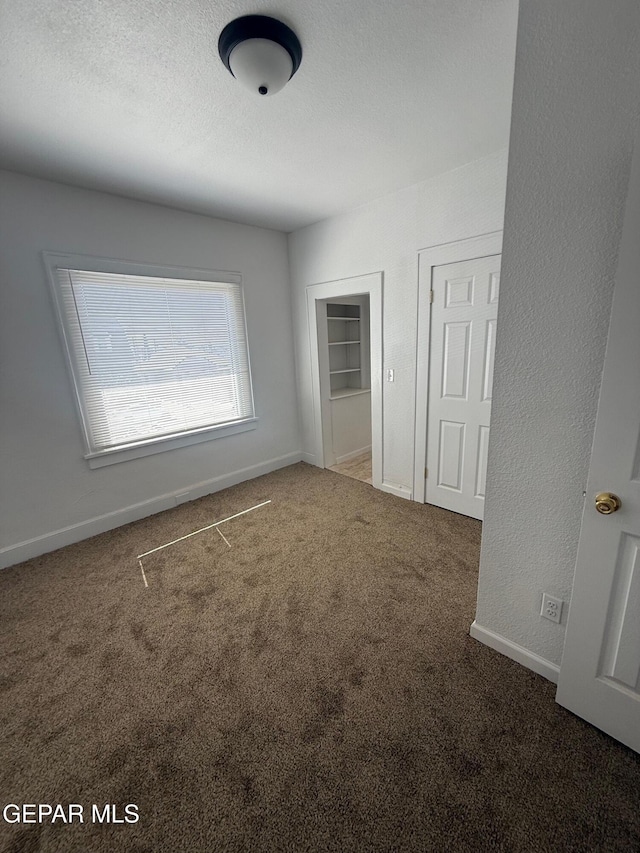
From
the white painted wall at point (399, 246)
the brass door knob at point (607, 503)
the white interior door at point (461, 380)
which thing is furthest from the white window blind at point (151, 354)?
the brass door knob at point (607, 503)

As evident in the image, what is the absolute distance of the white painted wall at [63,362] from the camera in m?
2.27

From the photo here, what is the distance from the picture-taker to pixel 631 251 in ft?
3.20

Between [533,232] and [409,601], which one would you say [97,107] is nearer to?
[533,232]

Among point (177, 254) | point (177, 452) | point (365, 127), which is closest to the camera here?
point (365, 127)

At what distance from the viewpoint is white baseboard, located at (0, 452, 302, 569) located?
248 centimetres

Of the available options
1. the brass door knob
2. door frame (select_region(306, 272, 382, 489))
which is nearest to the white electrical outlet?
the brass door knob

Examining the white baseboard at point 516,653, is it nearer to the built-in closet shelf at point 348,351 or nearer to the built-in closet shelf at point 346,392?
the built-in closet shelf at point 346,392

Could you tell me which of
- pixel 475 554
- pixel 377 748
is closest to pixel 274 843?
pixel 377 748

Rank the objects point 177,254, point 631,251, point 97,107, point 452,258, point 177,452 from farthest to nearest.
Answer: point 177,452 < point 177,254 < point 452,258 < point 97,107 < point 631,251

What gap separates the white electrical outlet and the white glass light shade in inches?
95.0

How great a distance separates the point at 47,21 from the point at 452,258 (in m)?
2.36

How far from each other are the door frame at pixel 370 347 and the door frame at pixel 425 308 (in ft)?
1.35

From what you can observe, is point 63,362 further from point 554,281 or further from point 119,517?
point 554,281

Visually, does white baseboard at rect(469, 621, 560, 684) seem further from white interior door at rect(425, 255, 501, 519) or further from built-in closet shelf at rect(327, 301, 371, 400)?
built-in closet shelf at rect(327, 301, 371, 400)
